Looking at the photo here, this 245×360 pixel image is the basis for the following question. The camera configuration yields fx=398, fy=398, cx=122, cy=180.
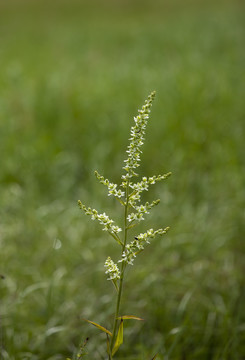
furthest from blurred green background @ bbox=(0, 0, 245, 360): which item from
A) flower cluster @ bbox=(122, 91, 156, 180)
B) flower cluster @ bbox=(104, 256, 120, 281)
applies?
flower cluster @ bbox=(122, 91, 156, 180)

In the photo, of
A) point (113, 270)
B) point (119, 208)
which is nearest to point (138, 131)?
point (113, 270)

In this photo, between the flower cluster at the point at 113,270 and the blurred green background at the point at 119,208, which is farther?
A: the blurred green background at the point at 119,208

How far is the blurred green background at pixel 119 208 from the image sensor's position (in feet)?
9.32

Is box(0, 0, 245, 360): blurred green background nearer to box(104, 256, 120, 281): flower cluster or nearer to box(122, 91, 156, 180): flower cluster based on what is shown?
box(104, 256, 120, 281): flower cluster

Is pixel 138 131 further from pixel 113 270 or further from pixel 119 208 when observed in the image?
pixel 119 208

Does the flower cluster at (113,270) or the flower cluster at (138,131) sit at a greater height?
the flower cluster at (138,131)

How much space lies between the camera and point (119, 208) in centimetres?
464

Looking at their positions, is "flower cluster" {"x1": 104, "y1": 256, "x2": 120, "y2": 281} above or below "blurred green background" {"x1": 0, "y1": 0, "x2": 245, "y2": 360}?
below

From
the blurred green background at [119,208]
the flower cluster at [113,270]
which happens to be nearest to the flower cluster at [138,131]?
the flower cluster at [113,270]

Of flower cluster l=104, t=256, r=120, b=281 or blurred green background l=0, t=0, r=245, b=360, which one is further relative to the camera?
blurred green background l=0, t=0, r=245, b=360

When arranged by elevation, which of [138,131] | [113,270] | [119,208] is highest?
[119,208]

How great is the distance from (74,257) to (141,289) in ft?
2.60

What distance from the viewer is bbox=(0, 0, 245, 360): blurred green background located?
9.32 ft

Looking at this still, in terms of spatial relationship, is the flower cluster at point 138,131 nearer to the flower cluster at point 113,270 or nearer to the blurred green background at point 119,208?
the flower cluster at point 113,270
